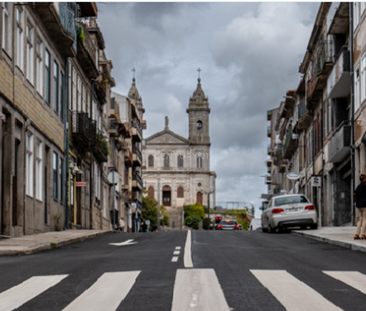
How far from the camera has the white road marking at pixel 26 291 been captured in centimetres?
819

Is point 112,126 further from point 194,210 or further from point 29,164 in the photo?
point 194,210

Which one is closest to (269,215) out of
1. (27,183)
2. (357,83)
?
(357,83)

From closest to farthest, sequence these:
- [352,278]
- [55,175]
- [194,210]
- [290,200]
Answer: [352,278] → [290,200] → [55,175] → [194,210]

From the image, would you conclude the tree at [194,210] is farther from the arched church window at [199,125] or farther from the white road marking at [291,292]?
the white road marking at [291,292]

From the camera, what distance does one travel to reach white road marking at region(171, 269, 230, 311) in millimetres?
7445

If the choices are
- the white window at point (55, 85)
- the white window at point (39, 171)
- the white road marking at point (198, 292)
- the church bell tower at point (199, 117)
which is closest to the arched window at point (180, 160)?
the church bell tower at point (199, 117)

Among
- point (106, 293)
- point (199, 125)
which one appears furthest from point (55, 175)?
point (199, 125)

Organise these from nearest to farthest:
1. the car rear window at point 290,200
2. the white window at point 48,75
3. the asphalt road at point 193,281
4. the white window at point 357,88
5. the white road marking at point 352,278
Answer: the asphalt road at point 193,281 < the white road marking at point 352,278 < the white window at point 48,75 < the car rear window at point 290,200 < the white window at point 357,88

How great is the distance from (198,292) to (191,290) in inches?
7.7

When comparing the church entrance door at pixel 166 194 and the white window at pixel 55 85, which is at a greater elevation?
the white window at pixel 55 85

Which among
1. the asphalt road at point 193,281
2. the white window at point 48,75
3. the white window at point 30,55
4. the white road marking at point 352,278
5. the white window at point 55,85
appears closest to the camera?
the asphalt road at point 193,281

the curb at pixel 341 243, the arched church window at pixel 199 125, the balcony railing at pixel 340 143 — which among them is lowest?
the curb at pixel 341 243

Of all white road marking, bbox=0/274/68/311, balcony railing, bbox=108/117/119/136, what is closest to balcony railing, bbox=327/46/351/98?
balcony railing, bbox=108/117/119/136

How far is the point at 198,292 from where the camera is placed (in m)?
8.41
